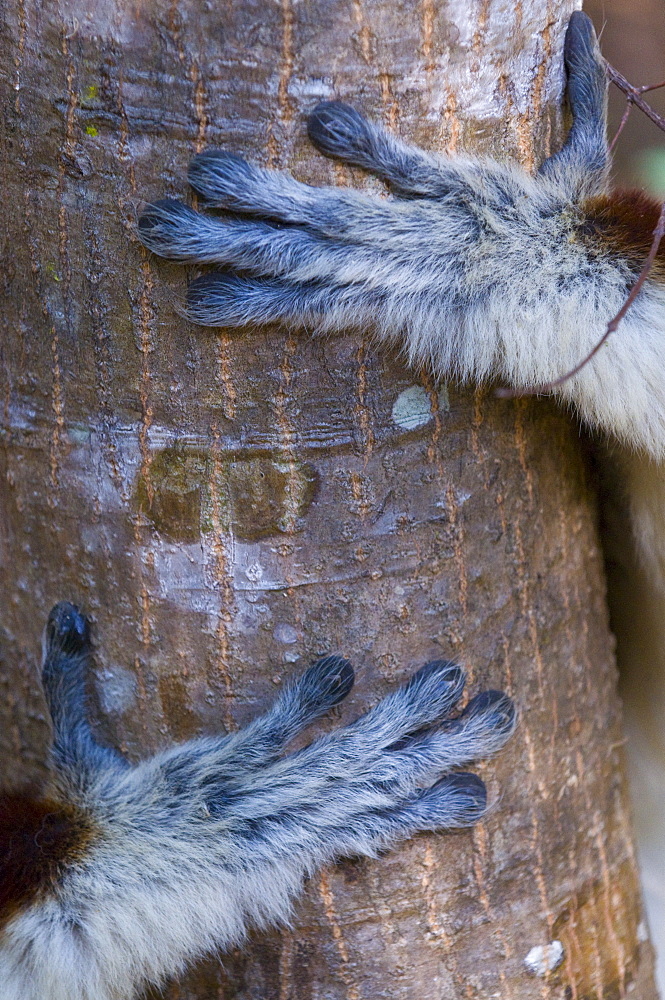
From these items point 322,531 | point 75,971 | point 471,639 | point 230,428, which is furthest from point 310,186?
point 75,971

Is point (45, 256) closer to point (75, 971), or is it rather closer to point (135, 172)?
point (135, 172)

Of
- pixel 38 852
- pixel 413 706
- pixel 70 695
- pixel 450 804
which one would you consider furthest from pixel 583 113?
pixel 38 852

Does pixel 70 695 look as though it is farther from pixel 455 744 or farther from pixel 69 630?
pixel 455 744

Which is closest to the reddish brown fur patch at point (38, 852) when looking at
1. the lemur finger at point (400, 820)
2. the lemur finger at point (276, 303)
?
the lemur finger at point (400, 820)

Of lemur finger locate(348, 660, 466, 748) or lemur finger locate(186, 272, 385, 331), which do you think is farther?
lemur finger locate(348, 660, 466, 748)

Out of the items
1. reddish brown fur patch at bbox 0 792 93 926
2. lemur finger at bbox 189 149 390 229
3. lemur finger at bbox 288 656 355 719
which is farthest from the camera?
reddish brown fur patch at bbox 0 792 93 926

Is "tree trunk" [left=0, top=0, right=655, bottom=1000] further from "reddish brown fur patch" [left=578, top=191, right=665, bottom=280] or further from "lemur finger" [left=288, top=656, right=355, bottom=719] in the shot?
"reddish brown fur patch" [left=578, top=191, right=665, bottom=280]

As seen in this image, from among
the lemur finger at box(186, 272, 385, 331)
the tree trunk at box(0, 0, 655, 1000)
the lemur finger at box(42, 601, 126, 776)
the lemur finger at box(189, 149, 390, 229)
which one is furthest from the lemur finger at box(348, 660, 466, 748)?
the lemur finger at box(189, 149, 390, 229)
